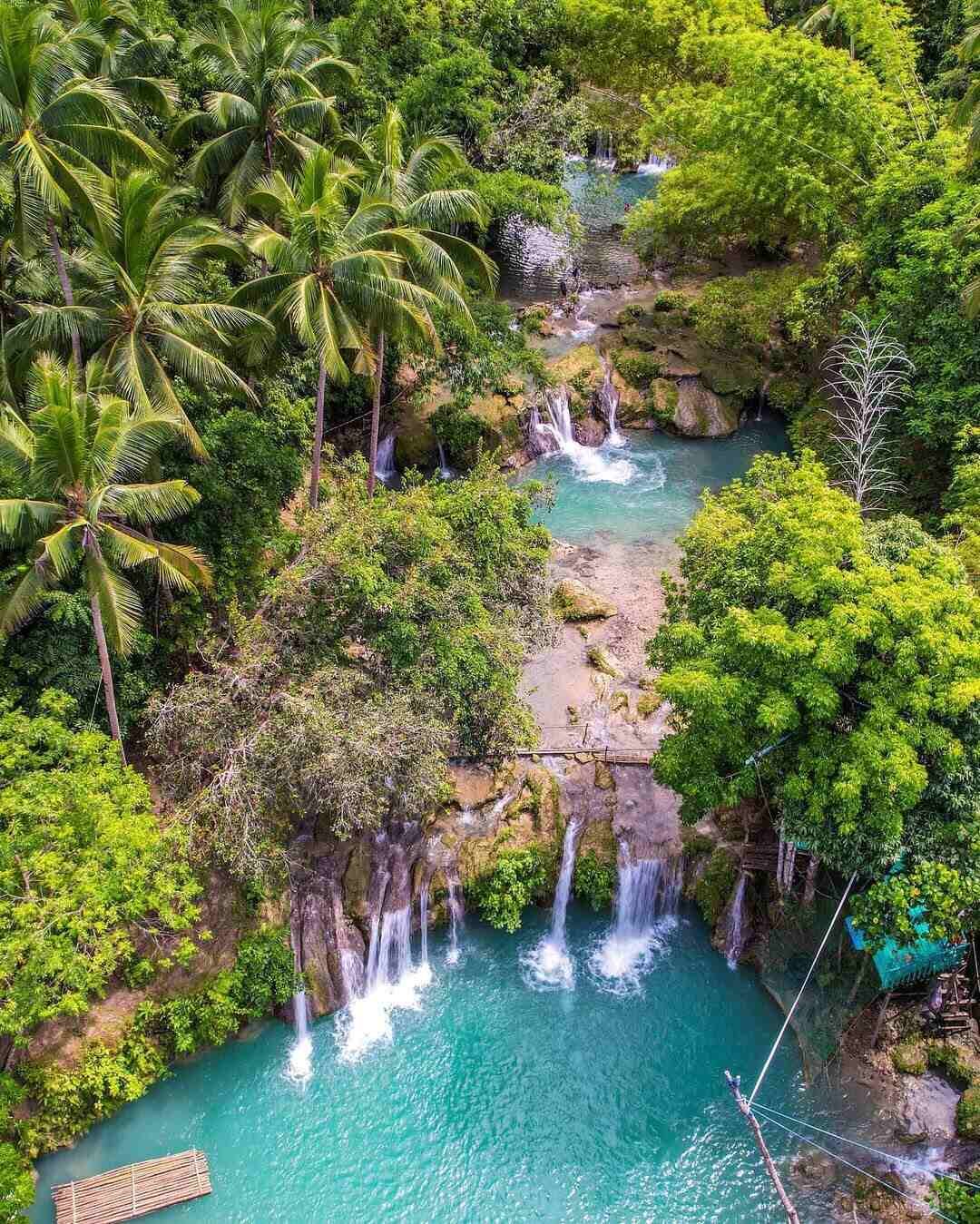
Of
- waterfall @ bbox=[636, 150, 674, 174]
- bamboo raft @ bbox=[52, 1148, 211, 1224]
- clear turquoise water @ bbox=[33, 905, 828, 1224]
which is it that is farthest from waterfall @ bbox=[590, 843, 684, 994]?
waterfall @ bbox=[636, 150, 674, 174]

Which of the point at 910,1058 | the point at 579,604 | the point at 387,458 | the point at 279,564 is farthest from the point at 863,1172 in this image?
the point at 387,458

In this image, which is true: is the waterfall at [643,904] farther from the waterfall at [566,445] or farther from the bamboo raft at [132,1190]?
the waterfall at [566,445]

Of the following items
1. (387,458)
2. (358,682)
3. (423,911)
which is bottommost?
(423,911)

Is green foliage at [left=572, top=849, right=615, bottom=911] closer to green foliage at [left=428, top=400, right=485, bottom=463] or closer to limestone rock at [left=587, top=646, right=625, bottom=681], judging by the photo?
limestone rock at [left=587, top=646, right=625, bottom=681]

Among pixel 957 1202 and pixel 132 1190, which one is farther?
pixel 132 1190

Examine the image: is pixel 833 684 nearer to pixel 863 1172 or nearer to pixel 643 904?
pixel 643 904

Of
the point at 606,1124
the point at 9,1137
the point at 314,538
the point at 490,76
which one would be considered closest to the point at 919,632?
the point at 606,1124

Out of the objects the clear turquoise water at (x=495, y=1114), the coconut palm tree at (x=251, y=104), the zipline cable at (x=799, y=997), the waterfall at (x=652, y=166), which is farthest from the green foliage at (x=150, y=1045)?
the waterfall at (x=652, y=166)
